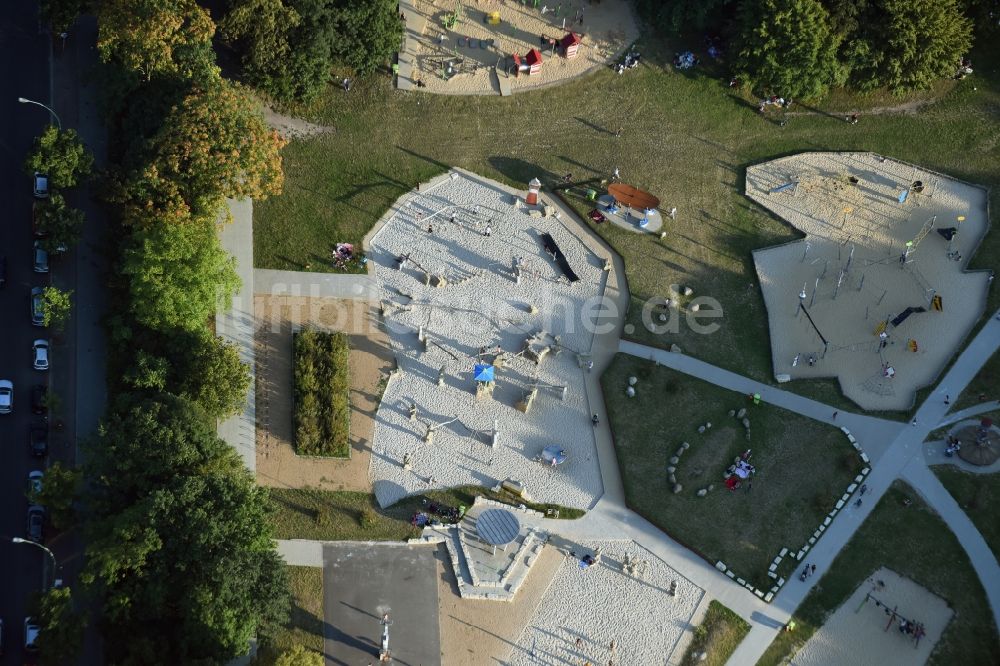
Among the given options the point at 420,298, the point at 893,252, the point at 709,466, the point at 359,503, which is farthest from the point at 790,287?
the point at 359,503

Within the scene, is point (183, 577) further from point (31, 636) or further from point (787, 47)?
point (787, 47)

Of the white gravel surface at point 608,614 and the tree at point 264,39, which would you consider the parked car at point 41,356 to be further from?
the white gravel surface at point 608,614

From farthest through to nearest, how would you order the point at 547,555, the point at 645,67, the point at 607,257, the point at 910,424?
the point at 645,67, the point at 607,257, the point at 910,424, the point at 547,555

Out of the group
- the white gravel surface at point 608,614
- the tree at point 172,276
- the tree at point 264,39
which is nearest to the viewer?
the white gravel surface at point 608,614

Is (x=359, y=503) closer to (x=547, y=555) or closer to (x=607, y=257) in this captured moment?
(x=547, y=555)

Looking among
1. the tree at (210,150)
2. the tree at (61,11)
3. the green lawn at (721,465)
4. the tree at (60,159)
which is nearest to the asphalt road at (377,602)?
the green lawn at (721,465)

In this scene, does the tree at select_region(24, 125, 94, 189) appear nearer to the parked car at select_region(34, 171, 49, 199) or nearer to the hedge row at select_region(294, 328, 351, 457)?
the parked car at select_region(34, 171, 49, 199)
